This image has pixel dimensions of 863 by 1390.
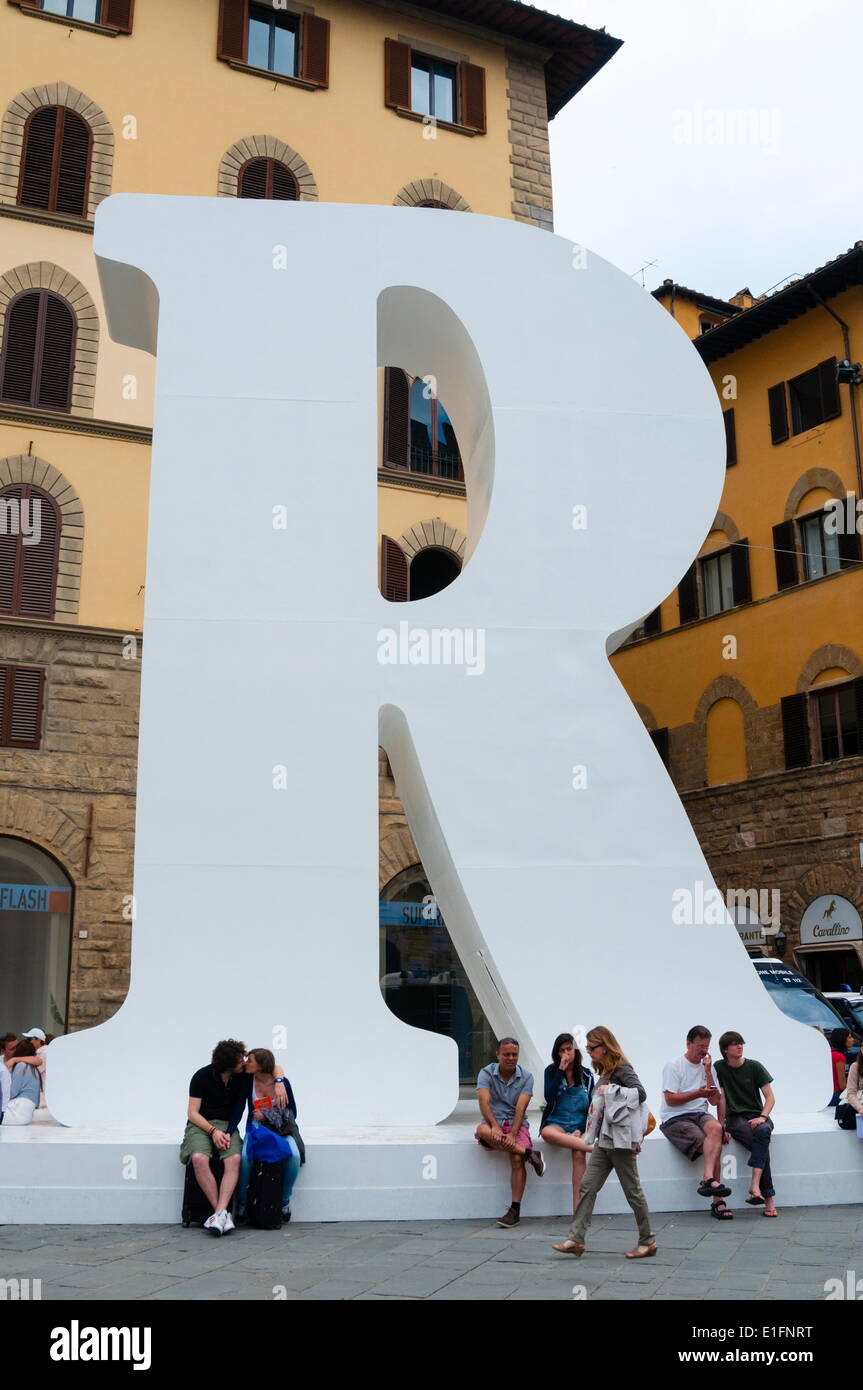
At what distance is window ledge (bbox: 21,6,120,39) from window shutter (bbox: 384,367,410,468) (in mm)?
6633

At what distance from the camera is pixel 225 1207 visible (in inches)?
287

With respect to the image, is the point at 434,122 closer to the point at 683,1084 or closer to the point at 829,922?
the point at 829,922

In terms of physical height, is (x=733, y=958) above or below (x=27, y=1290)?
above

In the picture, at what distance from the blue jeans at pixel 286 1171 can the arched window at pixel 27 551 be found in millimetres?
12194

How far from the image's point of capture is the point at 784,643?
27.0 m

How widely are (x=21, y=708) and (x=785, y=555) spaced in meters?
16.1


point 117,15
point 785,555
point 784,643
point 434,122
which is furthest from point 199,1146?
point 785,555

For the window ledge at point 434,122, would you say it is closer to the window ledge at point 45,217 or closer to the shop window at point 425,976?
the window ledge at point 45,217

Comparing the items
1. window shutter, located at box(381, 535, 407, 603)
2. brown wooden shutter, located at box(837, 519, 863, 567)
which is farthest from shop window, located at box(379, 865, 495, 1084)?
brown wooden shutter, located at box(837, 519, 863, 567)

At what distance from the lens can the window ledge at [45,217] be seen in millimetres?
19297
